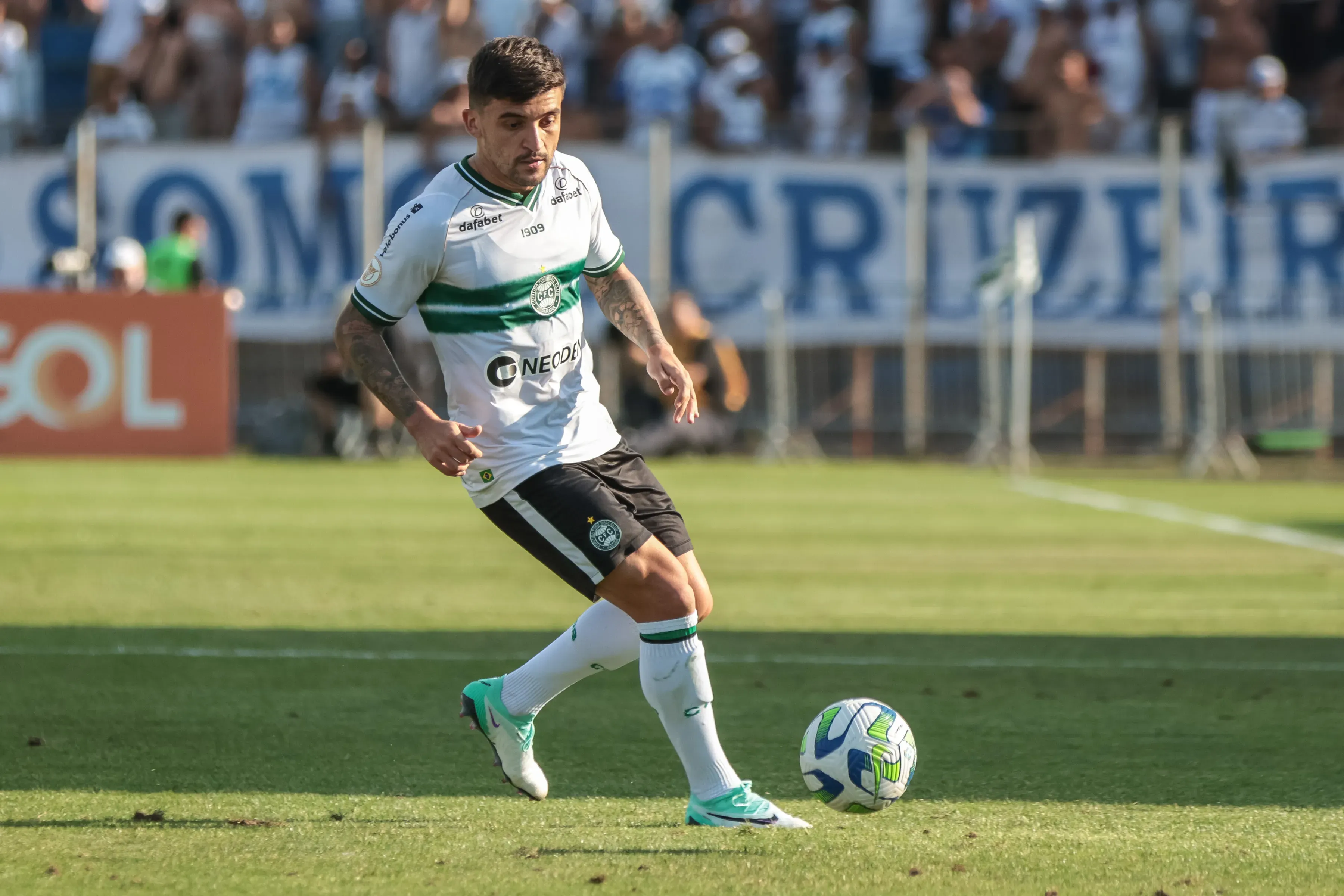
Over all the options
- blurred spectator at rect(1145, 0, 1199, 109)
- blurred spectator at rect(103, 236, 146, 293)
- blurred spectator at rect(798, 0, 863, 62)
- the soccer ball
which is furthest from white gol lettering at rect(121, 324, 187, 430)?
the soccer ball

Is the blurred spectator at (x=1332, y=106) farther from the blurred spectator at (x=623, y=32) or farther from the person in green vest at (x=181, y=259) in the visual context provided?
the person in green vest at (x=181, y=259)

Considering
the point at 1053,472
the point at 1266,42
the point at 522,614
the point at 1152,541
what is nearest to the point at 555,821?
the point at 522,614

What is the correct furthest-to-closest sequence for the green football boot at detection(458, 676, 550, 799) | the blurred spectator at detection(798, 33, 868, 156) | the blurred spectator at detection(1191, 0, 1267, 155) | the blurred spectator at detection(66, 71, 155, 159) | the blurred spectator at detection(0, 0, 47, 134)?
the blurred spectator at detection(0, 0, 47, 134) < the blurred spectator at detection(66, 71, 155, 159) < the blurred spectator at detection(798, 33, 868, 156) < the blurred spectator at detection(1191, 0, 1267, 155) < the green football boot at detection(458, 676, 550, 799)

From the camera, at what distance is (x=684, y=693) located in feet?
17.4

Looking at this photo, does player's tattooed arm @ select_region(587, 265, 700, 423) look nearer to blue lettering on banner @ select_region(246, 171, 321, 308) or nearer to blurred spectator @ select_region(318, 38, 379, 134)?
blue lettering on banner @ select_region(246, 171, 321, 308)

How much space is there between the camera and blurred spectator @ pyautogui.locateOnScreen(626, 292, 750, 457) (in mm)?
20484

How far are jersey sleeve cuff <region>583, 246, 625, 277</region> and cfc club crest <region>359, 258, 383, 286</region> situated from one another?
0.68 metres

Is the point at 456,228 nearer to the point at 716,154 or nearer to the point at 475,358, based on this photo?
the point at 475,358

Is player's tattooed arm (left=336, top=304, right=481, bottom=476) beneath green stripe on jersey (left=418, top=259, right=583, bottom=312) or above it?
beneath

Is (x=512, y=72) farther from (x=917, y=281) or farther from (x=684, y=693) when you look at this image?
(x=917, y=281)

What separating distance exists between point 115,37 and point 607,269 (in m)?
20.6

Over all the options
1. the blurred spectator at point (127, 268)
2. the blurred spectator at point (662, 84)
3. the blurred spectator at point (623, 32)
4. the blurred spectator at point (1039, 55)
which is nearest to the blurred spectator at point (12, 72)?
the blurred spectator at point (127, 268)

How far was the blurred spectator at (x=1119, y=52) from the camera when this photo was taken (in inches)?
868

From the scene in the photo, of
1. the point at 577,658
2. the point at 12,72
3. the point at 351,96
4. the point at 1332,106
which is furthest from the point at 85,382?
the point at 577,658
